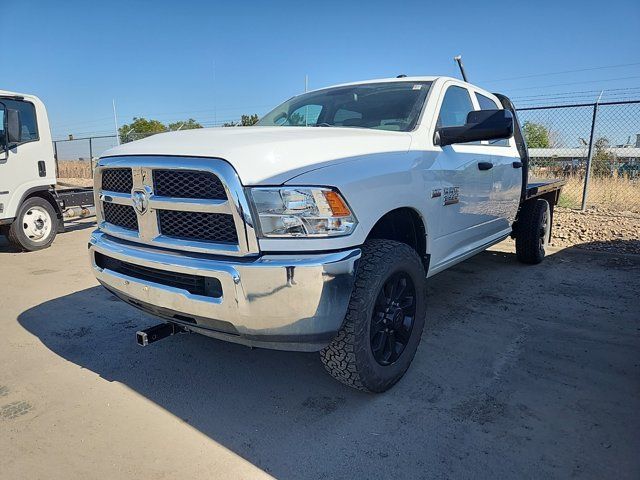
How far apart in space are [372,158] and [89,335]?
8.72ft

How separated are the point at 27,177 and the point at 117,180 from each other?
509 cm

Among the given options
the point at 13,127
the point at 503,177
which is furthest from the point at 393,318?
the point at 13,127

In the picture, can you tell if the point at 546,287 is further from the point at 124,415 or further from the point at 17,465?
the point at 17,465

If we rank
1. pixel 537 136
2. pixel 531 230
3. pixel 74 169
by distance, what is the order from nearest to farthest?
pixel 531 230, pixel 537 136, pixel 74 169

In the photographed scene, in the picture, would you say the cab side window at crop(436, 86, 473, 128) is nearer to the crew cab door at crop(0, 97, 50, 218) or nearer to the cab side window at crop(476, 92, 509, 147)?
the cab side window at crop(476, 92, 509, 147)

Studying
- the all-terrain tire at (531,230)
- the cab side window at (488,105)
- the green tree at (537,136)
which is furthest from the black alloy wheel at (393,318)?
the green tree at (537,136)

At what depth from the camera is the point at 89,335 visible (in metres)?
3.61

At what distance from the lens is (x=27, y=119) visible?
6816 millimetres

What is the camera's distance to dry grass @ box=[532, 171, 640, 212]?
9.80 m

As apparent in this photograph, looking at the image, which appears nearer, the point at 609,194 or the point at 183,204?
the point at 183,204

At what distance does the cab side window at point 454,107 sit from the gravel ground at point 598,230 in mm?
4084

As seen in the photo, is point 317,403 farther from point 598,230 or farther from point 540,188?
point 598,230

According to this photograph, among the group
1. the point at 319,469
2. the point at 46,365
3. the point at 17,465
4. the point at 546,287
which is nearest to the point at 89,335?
the point at 46,365

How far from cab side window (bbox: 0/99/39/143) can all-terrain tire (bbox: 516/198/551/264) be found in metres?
6.98
